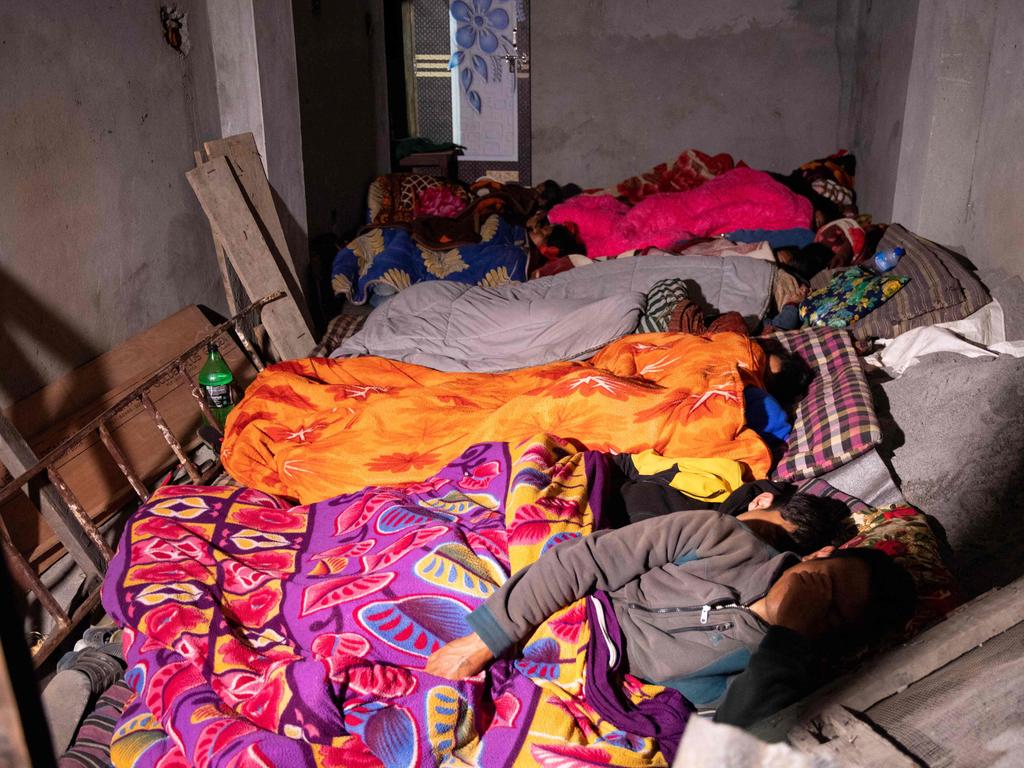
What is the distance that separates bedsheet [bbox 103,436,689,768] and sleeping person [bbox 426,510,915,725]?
0.06m

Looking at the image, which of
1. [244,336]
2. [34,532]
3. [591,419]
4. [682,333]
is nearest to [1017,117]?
[682,333]

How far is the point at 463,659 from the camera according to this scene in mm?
1699

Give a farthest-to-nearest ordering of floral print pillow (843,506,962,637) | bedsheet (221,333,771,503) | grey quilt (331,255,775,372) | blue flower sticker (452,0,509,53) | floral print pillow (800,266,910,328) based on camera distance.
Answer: blue flower sticker (452,0,509,53) < floral print pillow (800,266,910,328) < grey quilt (331,255,775,372) < bedsheet (221,333,771,503) < floral print pillow (843,506,962,637)

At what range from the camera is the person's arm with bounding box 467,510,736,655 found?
1717 millimetres

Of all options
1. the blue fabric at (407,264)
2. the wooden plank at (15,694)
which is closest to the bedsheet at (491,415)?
the blue fabric at (407,264)

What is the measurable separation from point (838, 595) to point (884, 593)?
0.14 m

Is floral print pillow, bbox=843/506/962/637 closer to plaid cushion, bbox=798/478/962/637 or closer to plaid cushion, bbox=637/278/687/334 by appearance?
plaid cushion, bbox=798/478/962/637

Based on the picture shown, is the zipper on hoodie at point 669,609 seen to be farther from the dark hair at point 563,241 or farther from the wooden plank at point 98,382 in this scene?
the dark hair at point 563,241

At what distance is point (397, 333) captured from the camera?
362 cm

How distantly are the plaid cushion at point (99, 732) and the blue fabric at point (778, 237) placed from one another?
378 centimetres

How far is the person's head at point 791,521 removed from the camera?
2.06 metres

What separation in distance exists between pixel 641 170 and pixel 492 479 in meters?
4.93

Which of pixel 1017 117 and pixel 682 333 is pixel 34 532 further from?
pixel 1017 117

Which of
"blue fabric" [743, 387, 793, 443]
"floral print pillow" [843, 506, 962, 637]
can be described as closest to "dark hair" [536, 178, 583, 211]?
"blue fabric" [743, 387, 793, 443]
